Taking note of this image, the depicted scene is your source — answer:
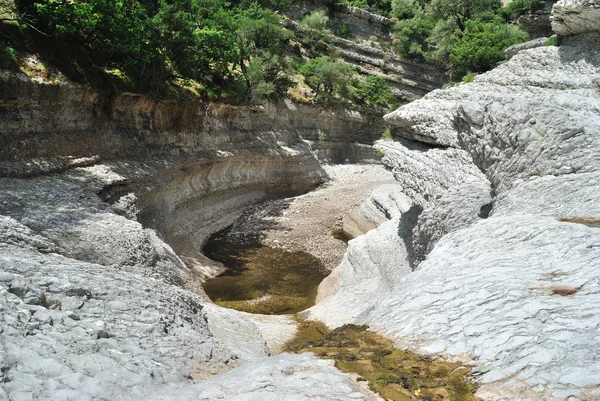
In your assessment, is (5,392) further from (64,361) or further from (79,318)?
(79,318)

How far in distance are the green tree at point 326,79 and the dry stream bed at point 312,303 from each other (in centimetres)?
890

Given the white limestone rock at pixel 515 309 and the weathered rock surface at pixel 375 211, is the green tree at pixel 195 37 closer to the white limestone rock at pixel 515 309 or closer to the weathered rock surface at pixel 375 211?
the weathered rock surface at pixel 375 211

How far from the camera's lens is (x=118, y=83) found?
22.7 metres

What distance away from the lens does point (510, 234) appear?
836 cm

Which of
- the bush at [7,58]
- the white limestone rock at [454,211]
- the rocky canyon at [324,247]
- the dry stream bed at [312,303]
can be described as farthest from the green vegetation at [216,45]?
the white limestone rock at [454,211]

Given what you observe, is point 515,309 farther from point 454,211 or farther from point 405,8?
point 405,8

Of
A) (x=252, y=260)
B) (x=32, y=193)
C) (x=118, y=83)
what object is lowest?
(x=252, y=260)

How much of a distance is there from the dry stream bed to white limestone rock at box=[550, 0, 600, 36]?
14.6 meters

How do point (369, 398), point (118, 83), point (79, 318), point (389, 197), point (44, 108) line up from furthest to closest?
point (389, 197) < point (118, 83) < point (44, 108) < point (79, 318) < point (369, 398)

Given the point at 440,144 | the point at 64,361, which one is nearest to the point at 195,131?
the point at 440,144

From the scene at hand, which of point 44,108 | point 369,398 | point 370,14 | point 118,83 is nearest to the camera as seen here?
point 369,398

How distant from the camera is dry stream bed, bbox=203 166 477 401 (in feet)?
17.0

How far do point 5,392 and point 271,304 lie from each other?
46.8 feet

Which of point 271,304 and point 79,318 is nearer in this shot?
point 79,318
